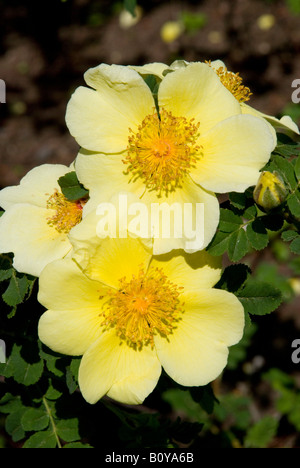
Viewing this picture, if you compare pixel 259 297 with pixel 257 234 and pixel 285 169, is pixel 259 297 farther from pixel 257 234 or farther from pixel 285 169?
pixel 285 169

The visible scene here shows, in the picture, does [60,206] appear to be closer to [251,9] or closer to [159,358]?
[159,358]

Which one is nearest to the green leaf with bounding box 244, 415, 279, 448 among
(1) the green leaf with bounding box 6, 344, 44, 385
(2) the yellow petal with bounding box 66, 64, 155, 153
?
(1) the green leaf with bounding box 6, 344, 44, 385

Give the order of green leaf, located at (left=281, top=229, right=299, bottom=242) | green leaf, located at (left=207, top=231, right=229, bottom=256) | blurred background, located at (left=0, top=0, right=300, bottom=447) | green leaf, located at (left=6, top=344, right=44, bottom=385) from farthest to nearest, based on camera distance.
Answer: blurred background, located at (left=0, top=0, right=300, bottom=447) < green leaf, located at (left=6, top=344, right=44, bottom=385) < green leaf, located at (left=281, top=229, right=299, bottom=242) < green leaf, located at (left=207, top=231, right=229, bottom=256)

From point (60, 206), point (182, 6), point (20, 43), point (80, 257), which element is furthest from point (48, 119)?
point (80, 257)

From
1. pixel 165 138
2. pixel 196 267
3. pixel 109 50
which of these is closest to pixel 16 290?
pixel 196 267

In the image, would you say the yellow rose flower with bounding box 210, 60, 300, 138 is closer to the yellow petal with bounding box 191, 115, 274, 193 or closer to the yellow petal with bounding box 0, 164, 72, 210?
the yellow petal with bounding box 191, 115, 274, 193

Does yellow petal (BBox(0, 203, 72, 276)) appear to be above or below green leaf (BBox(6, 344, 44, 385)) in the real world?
above
